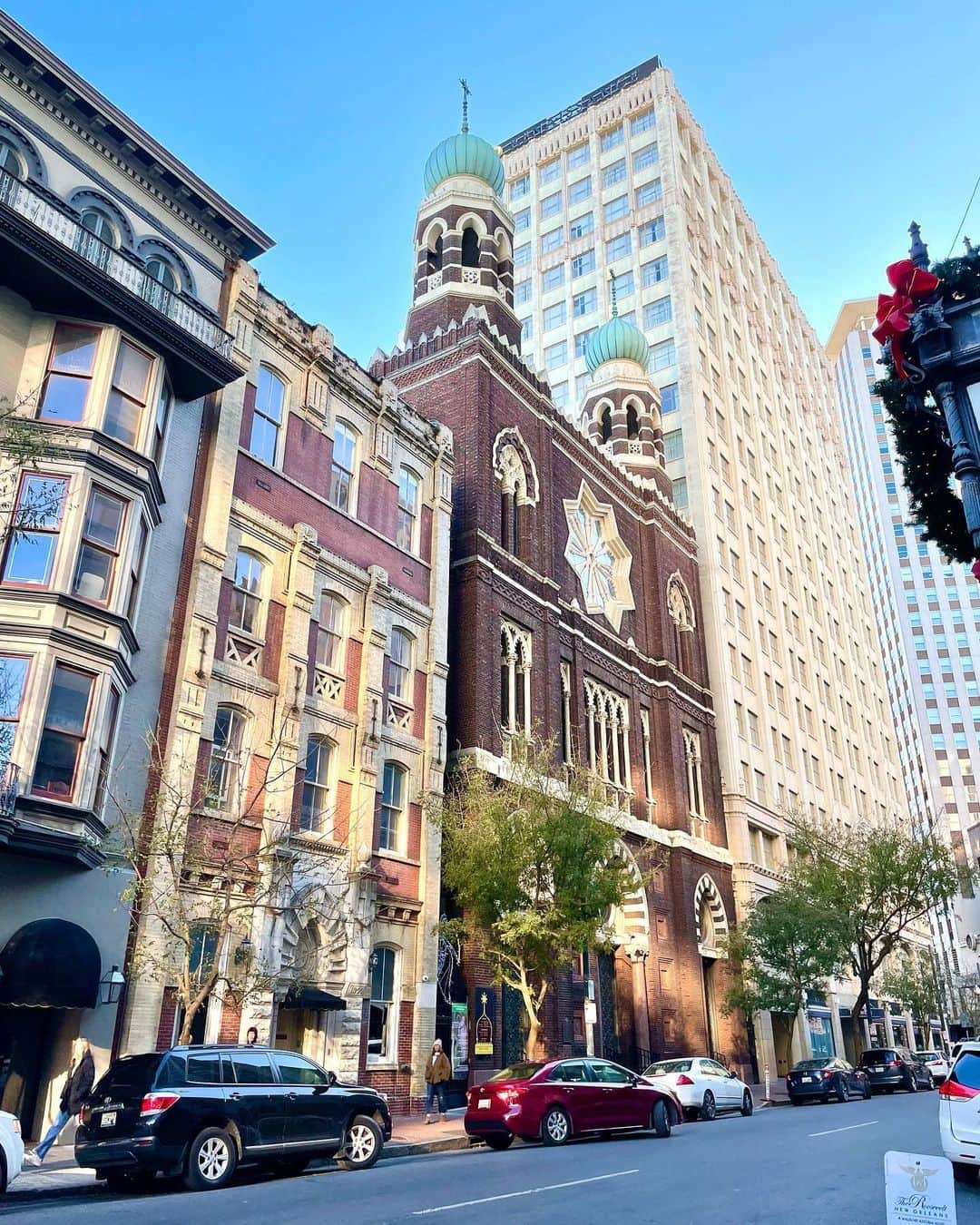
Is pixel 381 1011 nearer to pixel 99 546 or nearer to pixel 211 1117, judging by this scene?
pixel 211 1117

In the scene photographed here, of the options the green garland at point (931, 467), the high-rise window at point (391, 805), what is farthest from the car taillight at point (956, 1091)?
the high-rise window at point (391, 805)

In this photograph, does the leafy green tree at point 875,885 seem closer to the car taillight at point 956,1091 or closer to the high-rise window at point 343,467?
Result: the high-rise window at point 343,467

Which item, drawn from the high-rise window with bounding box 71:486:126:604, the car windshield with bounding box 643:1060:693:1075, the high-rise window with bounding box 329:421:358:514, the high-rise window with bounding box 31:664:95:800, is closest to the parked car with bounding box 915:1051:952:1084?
the car windshield with bounding box 643:1060:693:1075

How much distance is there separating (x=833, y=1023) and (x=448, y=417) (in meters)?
35.1

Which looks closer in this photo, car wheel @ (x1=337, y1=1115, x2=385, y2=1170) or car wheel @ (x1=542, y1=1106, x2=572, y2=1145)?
car wheel @ (x1=337, y1=1115, x2=385, y2=1170)

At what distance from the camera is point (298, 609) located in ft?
78.3

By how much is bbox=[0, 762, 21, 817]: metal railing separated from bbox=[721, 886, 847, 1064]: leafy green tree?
28.7 m

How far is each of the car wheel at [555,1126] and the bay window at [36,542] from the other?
12207mm

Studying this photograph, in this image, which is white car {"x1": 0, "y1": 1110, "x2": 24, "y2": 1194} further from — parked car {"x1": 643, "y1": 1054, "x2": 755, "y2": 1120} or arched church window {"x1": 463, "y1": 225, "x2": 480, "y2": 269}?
arched church window {"x1": 463, "y1": 225, "x2": 480, "y2": 269}

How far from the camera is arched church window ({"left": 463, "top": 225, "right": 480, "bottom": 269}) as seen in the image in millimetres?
39344

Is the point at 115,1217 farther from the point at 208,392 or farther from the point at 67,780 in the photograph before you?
the point at 208,392

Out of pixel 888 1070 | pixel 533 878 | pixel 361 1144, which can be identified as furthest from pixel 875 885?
pixel 361 1144

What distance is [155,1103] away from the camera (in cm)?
1220

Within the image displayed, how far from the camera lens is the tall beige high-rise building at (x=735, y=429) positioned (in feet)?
162
